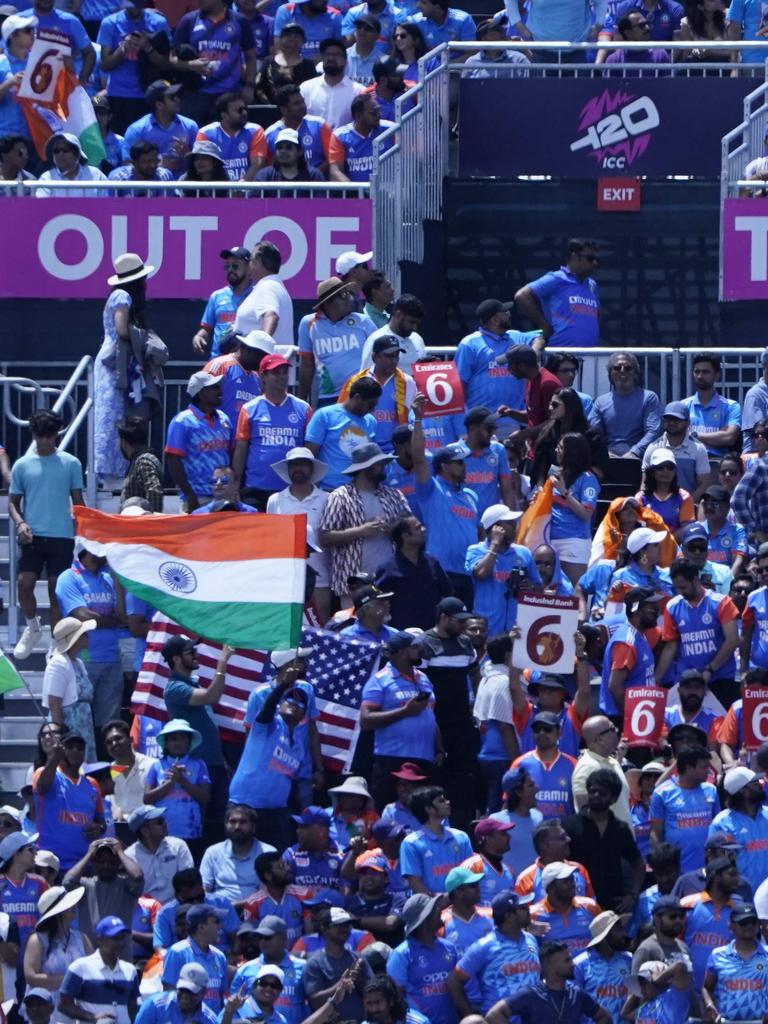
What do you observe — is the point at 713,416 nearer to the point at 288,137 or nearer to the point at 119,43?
the point at 288,137

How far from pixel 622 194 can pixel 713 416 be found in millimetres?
4893

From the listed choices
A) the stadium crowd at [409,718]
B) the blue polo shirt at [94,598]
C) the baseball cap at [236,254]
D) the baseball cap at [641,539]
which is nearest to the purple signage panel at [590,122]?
the baseball cap at [236,254]

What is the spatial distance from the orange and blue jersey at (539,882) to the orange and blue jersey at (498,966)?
1.65ft

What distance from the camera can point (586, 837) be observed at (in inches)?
730

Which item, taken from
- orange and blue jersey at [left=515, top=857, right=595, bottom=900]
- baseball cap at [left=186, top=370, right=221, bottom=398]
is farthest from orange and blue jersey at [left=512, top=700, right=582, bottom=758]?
baseball cap at [left=186, top=370, right=221, bottom=398]

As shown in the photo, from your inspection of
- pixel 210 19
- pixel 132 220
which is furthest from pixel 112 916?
pixel 210 19

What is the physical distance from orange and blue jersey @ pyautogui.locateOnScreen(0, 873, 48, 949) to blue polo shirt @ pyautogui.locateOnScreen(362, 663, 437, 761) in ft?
7.14

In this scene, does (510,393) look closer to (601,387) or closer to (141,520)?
(601,387)

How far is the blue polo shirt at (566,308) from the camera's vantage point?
23.3 metres

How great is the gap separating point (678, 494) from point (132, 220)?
17.4 ft

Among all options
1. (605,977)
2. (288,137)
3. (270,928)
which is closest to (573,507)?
(605,977)

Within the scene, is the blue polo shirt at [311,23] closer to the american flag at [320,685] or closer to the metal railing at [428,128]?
the metal railing at [428,128]

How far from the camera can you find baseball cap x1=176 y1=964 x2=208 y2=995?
17438mm

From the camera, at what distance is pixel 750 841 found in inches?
734
